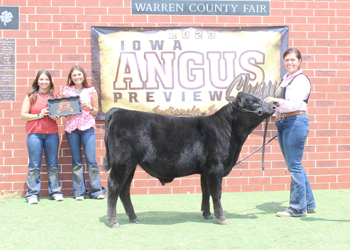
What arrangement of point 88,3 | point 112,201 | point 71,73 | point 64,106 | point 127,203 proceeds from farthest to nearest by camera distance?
point 88,3, point 71,73, point 64,106, point 127,203, point 112,201

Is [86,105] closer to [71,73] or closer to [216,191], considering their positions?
[71,73]

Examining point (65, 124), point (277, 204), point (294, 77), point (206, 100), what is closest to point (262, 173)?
point (277, 204)

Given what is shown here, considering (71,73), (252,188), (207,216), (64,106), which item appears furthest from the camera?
(252,188)

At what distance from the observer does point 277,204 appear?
4672mm

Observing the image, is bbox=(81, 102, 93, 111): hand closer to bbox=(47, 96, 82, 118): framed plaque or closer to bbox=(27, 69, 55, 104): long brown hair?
bbox=(47, 96, 82, 118): framed plaque

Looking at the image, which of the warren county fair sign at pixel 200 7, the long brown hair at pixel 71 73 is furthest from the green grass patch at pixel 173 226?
the warren county fair sign at pixel 200 7

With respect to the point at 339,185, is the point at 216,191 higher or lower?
higher

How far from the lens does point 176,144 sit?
3.67 m

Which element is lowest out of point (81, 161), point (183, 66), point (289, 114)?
point (81, 161)

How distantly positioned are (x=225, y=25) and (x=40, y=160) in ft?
11.4

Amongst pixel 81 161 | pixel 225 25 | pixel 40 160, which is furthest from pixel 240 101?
pixel 40 160

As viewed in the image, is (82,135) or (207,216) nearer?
(207,216)

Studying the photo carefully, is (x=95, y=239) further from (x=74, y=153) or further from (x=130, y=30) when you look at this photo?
(x=130, y=30)

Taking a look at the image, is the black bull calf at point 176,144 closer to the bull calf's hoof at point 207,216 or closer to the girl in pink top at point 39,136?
the bull calf's hoof at point 207,216
